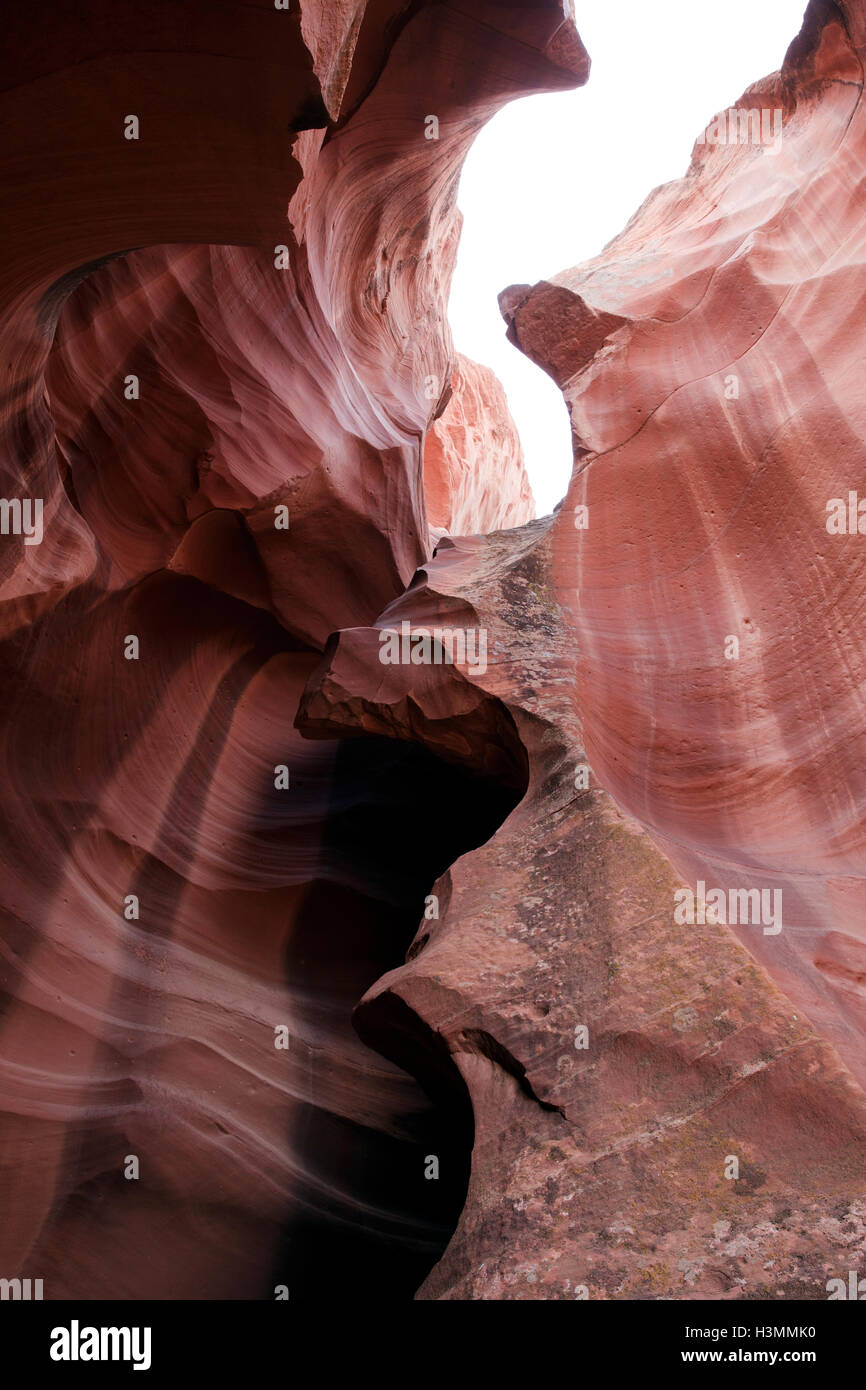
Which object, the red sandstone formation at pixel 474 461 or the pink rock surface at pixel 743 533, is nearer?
the pink rock surface at pixel 743 533

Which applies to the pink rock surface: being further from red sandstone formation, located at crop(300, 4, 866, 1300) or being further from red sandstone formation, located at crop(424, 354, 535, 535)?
red sandstone formation, located at crop(424, 354, 535, 535)

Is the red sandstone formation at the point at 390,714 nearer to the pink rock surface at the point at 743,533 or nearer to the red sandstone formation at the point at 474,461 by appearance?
the pink rock surface at the point at 743,533

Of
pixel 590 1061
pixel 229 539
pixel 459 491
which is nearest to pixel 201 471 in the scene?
pixel 229 539

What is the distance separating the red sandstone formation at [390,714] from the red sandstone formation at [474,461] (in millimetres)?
9412

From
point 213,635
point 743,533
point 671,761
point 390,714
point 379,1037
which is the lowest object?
point 379,1037

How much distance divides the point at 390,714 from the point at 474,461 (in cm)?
1565

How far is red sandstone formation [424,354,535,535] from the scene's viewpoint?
20109mm

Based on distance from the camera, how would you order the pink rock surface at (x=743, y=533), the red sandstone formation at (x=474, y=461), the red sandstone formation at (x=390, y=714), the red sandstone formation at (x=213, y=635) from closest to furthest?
the red sandstone formation at (x=390, y=714), the red sandstone formation at (x=213, y=635), the pink rock surface at (x=743, y=533), the red sandstone formation at (x=474, y=461)

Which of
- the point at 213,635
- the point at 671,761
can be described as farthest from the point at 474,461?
the point at 671,761

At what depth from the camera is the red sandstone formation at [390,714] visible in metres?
3.96

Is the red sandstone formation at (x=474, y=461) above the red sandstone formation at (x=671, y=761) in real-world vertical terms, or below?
above

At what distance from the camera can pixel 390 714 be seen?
6453 mm

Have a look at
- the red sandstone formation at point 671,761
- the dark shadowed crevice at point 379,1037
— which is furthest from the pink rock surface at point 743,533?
the dark shadowed crevice at point 379,1037

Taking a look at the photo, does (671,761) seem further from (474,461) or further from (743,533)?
(474,461)
